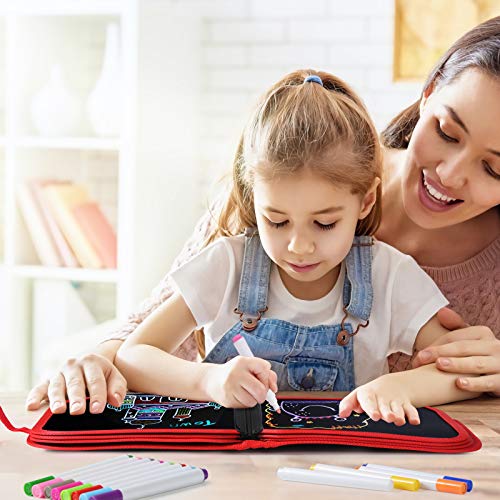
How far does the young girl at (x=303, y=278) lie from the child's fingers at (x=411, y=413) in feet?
0.23

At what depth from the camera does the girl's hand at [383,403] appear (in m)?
1.14

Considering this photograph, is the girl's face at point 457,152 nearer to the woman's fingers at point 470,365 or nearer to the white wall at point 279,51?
the woman's fingers at point 470,365

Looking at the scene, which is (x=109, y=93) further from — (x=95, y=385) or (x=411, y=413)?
(x=411, y=413)

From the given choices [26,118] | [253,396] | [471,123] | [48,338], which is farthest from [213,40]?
[253,396]

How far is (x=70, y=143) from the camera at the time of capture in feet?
10.2

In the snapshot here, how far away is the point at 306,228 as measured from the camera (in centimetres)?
133

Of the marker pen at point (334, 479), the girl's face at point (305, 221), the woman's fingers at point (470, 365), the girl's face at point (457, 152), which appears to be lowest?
the marker pen at point (334, 479)

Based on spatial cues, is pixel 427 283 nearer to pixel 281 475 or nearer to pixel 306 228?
pixel 306 228

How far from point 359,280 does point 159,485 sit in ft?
2.20

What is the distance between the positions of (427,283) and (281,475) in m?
0.65

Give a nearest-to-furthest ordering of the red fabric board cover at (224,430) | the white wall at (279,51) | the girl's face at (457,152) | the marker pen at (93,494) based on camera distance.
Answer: the marker pen at (93,494) → the red fabric board cover at (224,430) → the girl's face at (457,152) → the white wall at (279,51)

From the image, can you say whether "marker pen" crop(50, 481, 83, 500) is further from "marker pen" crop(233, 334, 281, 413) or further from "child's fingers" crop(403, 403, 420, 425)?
"child's fingers" crop(403, 403, 420, 425)

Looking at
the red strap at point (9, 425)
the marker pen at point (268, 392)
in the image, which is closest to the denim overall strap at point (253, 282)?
the marker pen at point (268, 392)

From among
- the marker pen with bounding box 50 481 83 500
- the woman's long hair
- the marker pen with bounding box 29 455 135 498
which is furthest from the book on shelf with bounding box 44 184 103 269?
the marker pen with bounding box 50 481 83 500
